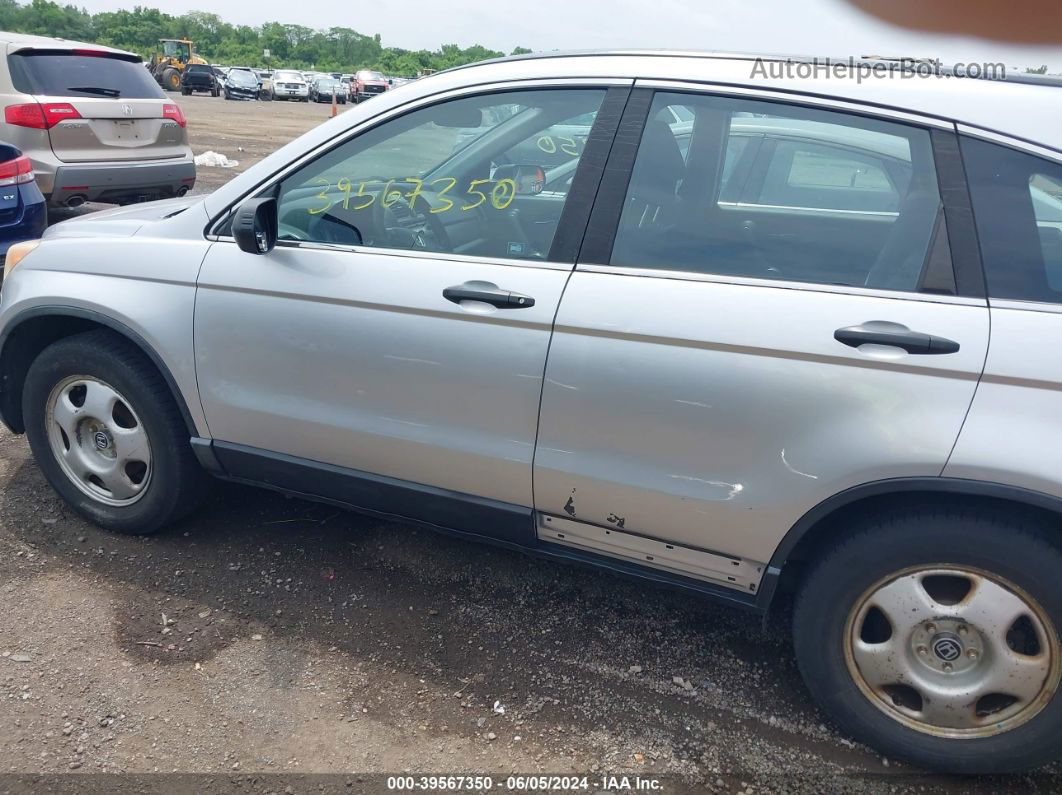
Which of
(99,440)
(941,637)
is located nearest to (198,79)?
(99,440)

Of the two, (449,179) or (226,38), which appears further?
(226,38)

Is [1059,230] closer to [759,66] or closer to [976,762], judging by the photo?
[759,66]

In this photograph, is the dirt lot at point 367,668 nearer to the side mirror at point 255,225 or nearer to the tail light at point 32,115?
the side mirror at point 255,225

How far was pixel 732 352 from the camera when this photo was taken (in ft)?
7.15

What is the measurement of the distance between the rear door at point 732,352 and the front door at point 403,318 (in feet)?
0.51

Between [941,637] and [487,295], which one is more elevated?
[487,295]

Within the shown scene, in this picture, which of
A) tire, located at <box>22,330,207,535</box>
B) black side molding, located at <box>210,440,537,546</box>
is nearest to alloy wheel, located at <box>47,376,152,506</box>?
tire, located at <box>22,330,207,535</box>

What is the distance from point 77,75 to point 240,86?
118ft

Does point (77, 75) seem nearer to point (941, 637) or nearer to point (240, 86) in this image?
point (941, 637)

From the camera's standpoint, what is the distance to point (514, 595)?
3.03 meters

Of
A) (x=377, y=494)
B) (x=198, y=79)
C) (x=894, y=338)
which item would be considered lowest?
(x=377, y=494)

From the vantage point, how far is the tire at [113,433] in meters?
3.04

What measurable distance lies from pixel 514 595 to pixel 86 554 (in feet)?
5.50

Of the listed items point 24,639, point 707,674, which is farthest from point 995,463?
point 24,639
